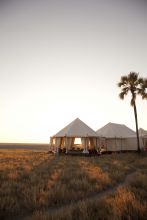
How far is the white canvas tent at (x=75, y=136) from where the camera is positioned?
2694cm

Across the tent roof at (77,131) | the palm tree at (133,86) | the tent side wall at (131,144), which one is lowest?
the tent side wall at (131,144)

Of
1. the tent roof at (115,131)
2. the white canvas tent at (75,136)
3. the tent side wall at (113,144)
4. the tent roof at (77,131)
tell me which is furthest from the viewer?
the tent roof at (115,131)

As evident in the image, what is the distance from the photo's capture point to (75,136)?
2681cm

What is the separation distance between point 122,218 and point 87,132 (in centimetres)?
2310

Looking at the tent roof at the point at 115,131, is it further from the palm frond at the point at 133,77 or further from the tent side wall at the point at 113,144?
the palm frond at the point at 133,77

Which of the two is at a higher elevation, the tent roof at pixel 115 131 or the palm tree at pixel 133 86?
the palm tree at pixel 133 86

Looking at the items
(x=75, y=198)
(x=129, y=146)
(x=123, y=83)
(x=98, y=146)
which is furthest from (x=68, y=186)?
(x=129, y=146)

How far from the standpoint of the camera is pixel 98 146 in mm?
28875

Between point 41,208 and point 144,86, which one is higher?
point 144,86

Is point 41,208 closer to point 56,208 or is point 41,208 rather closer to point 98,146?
point 56,208

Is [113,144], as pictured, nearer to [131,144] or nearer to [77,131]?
[131,144]

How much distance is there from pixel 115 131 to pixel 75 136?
29.7 feet

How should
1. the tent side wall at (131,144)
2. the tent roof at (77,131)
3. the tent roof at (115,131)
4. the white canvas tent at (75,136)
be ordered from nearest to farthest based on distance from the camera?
1. the white canvas tent at (75,136)
2. the tent roof at (77,131)
3. the tent roof at (115,131)
4. the tent side wall at (131,144)

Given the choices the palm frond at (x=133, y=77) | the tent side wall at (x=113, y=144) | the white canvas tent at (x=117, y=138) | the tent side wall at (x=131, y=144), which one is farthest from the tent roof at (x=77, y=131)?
the palm frond at (x=133, y=77)
